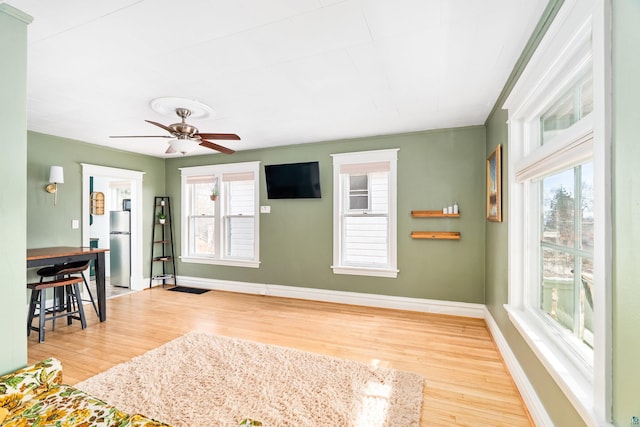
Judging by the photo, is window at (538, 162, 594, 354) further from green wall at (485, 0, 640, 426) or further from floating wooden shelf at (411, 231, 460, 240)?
floating wooden shelf at (411, 231, 460, 240)

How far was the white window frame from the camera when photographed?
1168 millimetres

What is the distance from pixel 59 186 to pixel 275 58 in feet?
13.2

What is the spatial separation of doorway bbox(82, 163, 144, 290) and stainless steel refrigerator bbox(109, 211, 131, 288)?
0.02 m

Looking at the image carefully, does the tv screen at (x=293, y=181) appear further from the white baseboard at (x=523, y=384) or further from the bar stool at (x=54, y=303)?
the white baseboard at (x=523, y=384)

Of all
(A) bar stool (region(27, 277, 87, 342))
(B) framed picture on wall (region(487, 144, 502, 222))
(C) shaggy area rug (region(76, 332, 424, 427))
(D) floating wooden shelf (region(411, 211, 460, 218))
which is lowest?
(C) shaggy area rug (region(76, 332, 424, 427))

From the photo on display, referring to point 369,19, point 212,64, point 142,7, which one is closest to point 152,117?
point 212,64

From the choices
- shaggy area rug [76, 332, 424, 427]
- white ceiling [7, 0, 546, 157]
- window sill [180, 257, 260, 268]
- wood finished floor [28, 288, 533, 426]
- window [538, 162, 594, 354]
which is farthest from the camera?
window sill [180, 257, 260, 268]

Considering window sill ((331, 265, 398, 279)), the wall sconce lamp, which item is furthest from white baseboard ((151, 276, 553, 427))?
the wall sconce lamp

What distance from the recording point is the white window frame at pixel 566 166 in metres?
1.17

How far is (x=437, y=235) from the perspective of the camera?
4031 millimetres

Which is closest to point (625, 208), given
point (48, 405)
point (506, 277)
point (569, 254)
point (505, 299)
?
point (569, 254)

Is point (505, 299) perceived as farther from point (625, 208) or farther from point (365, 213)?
point (365, 213)

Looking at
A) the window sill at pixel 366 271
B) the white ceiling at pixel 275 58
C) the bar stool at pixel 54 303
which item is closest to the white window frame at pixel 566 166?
the white ceiling at pixel 275 58

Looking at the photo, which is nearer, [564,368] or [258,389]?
[564,368]
